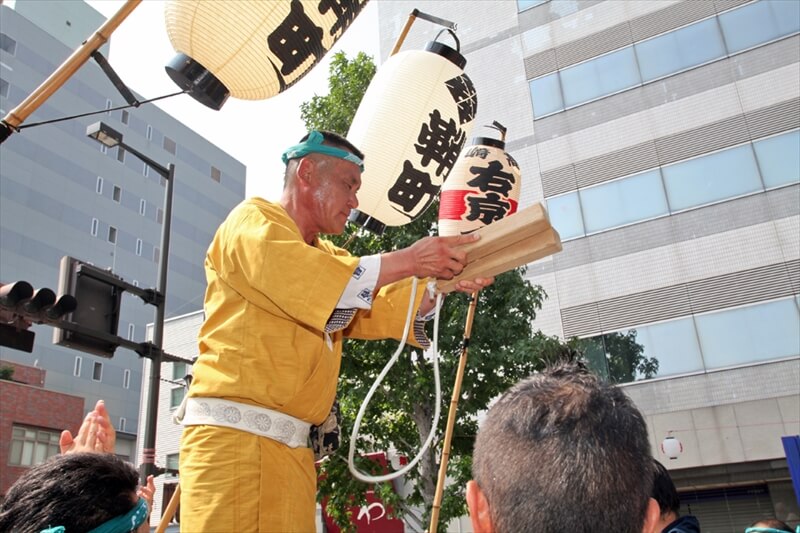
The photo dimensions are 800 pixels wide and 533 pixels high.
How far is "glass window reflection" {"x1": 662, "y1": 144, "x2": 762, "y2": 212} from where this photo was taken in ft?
51.9

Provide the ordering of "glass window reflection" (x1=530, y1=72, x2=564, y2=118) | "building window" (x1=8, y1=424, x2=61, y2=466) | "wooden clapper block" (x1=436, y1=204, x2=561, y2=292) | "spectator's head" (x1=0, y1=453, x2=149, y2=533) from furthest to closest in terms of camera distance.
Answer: "building window" (x1=8, y1=424, x2=61, y2=466) → "glass window reflection" (x1=530, y1=72, x2=564, y2=118) → "wooden clapper block" (x1=436, y1=204, x2=561, y2=292) → "spectator's head" (x1=0, y1=453, x2=149, y2=533)

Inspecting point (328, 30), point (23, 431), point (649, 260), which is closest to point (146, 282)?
point (23, 431)

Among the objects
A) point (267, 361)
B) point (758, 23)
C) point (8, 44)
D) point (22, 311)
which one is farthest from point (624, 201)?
point (8, 44)

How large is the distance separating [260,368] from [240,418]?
0.65 ft

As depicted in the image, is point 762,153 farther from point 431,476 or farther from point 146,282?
point 146,282

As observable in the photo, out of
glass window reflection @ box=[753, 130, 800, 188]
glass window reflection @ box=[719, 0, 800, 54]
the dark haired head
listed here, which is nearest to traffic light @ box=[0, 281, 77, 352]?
the dark haired head

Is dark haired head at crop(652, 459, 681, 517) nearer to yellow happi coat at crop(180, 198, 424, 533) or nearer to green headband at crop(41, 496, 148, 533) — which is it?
yellow happi coat at crop(180, 198, 424, 533)

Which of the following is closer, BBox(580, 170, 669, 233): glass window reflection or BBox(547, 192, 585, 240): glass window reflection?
BBox(580, 170, 669, 233): glass window reflection

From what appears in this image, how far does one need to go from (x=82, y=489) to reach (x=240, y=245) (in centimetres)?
110

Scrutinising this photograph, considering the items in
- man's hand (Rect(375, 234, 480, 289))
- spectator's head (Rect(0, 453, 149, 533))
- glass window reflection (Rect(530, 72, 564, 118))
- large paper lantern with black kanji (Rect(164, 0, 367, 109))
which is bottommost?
spectator's head (Rect(0, 453, 149, 533))

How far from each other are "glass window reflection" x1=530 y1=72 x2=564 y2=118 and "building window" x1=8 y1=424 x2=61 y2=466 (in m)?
20.7

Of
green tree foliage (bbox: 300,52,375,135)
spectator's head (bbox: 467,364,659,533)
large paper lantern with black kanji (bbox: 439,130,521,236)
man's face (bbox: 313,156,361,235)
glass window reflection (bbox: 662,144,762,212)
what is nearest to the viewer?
spectator's head (bbox: 467,364,659,533)

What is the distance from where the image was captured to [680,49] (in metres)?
17.5

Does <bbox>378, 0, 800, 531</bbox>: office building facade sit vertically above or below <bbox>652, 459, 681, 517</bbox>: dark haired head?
above
